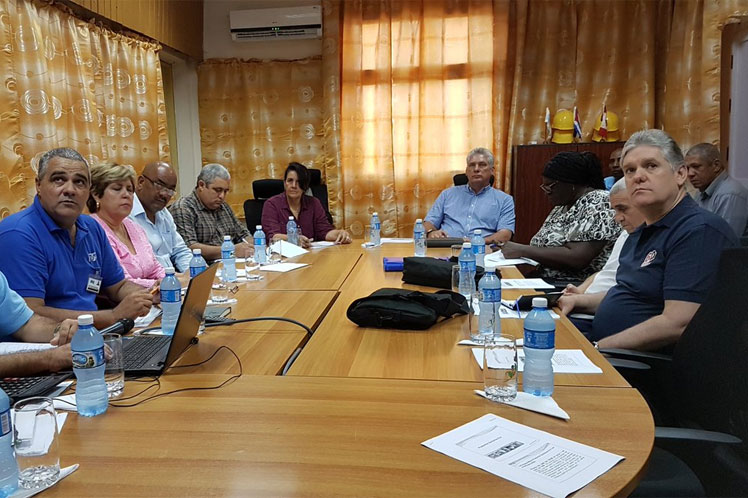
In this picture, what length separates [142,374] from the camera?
1318mm

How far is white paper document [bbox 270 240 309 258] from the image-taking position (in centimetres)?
326

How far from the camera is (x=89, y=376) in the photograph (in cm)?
110

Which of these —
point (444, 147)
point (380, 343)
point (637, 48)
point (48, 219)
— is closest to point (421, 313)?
point (380, 343)

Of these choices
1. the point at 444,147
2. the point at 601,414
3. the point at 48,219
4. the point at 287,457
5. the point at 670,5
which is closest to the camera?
the point at 287,457

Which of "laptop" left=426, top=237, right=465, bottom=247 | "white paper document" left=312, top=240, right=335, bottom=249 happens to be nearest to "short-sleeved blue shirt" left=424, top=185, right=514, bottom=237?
"laptop" left=426, top=237, right=465, bottom=247

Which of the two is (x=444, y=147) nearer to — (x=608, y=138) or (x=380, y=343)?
(x=608, y=138)

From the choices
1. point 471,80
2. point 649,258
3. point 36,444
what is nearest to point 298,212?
point 471,80

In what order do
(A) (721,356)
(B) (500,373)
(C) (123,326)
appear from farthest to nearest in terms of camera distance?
1. (C) (123,326)
2. (A) (721,356)
3. (B) (500,373)

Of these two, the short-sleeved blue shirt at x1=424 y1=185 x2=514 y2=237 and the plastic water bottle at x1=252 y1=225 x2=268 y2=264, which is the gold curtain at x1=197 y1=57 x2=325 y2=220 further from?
the plastic water bottle at x1=252 y1=225 x2=268 y2=264

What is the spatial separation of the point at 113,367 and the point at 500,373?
0.88 metres

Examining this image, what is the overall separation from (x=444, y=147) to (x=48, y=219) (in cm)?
369

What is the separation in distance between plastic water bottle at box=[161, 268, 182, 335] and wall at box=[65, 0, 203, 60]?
2.83 meters

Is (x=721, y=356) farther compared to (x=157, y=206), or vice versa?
(x=157, y=206)

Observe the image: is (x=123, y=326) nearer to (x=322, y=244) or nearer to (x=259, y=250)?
(x=259, y=250)
